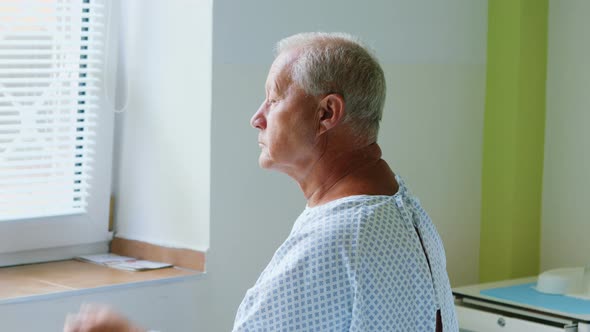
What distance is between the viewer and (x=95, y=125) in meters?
2.84

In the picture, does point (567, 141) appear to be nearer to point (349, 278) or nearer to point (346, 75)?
point (346, 75)

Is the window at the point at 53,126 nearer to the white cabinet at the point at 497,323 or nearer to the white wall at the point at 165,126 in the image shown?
the white wall at the point at 165,126

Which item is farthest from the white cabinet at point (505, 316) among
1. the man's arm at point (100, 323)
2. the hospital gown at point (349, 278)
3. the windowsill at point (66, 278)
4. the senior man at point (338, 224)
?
the man's arm at point (100, 323)

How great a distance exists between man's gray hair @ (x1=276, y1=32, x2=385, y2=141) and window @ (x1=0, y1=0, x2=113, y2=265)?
1282mm

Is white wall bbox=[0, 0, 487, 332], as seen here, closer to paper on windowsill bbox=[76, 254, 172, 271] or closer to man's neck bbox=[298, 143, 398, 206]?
paper on windowsill bbox=[76, 254, 172, 271]

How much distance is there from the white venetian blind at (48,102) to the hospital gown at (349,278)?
1.35 metres

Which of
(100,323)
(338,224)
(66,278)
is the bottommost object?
(66,278)

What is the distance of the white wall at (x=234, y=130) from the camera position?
2625 mm

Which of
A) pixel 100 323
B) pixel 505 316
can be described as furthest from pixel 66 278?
pixel 505 316

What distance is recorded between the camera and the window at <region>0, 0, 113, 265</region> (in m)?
2.67

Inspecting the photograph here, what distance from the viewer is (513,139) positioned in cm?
319

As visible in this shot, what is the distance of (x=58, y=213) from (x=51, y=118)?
27 cm

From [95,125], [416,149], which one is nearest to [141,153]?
[95,125]

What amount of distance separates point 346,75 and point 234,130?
107cm
